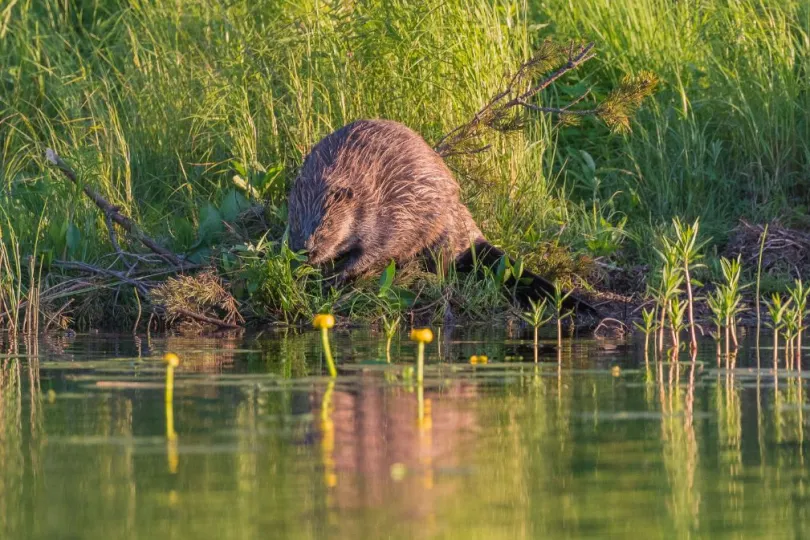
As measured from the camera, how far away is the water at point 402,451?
2.37m

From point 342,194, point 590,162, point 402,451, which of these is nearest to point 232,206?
point 342,194

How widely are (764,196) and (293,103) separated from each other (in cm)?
269

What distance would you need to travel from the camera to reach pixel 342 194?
A: 6.41 metres

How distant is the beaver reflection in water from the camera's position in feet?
21.0

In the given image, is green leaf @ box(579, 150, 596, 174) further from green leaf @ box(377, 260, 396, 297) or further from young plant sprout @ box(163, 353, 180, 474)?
young plant sprout @ box(163, 353, 180, 474)

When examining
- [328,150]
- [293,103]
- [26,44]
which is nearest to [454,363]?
[328,150]

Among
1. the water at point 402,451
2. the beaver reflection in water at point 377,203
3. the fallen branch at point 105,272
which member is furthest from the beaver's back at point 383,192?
the water at point 402,451

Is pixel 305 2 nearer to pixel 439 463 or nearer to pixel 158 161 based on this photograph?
pixel 158 161

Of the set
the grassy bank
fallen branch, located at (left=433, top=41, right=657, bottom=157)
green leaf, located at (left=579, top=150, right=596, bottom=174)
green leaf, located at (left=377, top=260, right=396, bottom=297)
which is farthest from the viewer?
green leaf, located at (left=579, top=150, right=596, bottom=174)

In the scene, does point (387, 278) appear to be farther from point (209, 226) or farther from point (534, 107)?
point (534, 107)

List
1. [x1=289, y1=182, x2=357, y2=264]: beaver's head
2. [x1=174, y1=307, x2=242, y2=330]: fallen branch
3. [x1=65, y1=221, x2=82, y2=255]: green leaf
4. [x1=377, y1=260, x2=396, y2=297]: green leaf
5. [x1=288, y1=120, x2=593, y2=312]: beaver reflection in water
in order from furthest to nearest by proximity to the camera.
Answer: [x1=65, y1=221, x2=82, y2=255]: green leaf < [x1=288, y1=120, x2=593, y2=312]: beaver reflection in water < [x1=289, y1=182, x2=357, y2=264]: beaver's head < [x1=377, y1=260, x2=396, y2=297]: green leaf < [x1=174, y1=307, x2=242, y2=330]: fallen branch

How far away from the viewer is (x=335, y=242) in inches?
250

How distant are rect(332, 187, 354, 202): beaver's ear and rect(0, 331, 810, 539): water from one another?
6.28 ft

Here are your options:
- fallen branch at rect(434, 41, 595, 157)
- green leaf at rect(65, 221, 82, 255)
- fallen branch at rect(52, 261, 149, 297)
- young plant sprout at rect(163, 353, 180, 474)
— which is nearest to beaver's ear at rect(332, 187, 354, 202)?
fallen branch at rect(434, 41, 595, 157)
